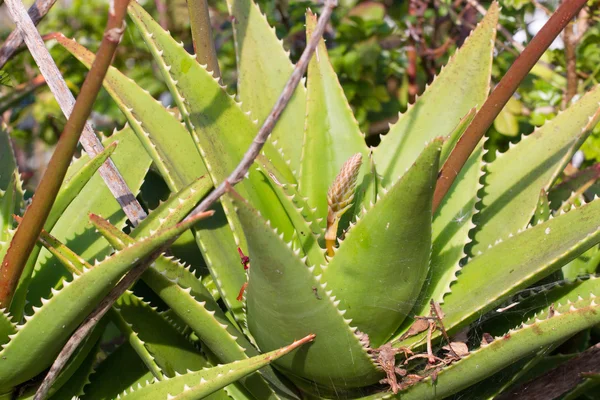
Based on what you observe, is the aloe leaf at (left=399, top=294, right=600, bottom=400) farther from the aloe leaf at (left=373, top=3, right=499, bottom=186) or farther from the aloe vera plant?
the aloe leaf at (left=373, top=3, right=499, bottom=186)

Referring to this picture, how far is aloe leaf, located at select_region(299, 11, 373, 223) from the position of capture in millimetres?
987

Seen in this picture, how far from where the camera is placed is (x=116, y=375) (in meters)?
0.95

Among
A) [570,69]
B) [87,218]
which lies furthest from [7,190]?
[570,69]

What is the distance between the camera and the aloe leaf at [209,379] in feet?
2.35

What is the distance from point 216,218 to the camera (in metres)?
0.93

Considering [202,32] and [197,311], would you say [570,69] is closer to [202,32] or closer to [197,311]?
[202,32]

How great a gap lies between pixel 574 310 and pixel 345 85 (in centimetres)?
123

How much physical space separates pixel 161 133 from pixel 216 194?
31 centimetres

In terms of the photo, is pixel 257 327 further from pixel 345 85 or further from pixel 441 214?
pixel 345 85

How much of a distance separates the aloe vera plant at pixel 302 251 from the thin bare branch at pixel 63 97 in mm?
55

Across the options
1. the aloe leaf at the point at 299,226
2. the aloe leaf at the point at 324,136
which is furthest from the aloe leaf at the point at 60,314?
the aloe leaf at the point at 324,136

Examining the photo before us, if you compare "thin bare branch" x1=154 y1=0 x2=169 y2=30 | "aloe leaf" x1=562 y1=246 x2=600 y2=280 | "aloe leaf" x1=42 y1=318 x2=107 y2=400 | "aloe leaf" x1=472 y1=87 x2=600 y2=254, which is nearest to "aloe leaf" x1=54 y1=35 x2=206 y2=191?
"aloe leaf" x1=42 y1=318 x2=107 y2=400

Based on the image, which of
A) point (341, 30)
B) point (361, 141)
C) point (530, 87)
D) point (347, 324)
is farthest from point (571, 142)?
point (341, 30)

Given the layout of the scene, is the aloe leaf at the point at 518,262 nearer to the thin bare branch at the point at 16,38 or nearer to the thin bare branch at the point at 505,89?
the thin bare branch at the point at 505,89
